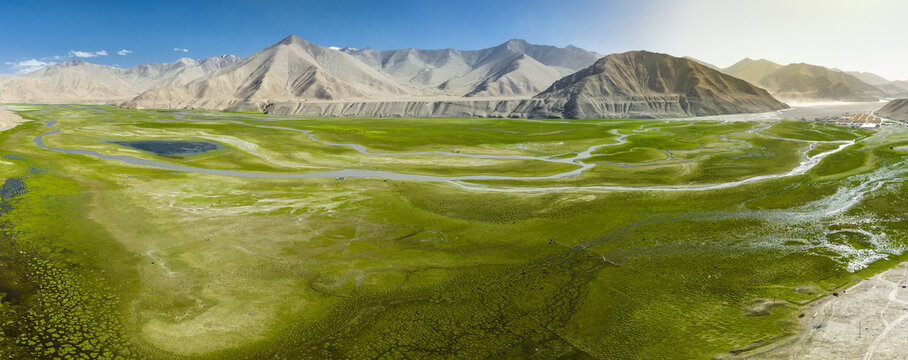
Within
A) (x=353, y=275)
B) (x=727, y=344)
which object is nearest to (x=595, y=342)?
(x=727, y=344)

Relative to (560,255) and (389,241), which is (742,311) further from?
Answer: (389,241)

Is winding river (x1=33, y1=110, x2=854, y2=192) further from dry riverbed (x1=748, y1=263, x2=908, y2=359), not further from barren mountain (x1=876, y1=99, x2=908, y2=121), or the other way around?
barren mountain (x1=876, y1=99, x2=908, y2=121)

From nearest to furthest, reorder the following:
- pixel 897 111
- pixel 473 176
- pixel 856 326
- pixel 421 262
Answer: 1. pixel 856 326
2. pixel 421 262
3. pixel 473 176
4. pixel 897 111

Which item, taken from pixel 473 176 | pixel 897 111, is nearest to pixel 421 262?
pixel 473 176

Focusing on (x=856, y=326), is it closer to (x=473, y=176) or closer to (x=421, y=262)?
(x=421, y=262)

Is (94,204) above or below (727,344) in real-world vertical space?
above

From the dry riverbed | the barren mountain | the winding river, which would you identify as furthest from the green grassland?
the barren mountain

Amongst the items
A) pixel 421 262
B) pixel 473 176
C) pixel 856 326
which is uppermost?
pixel 473 176
